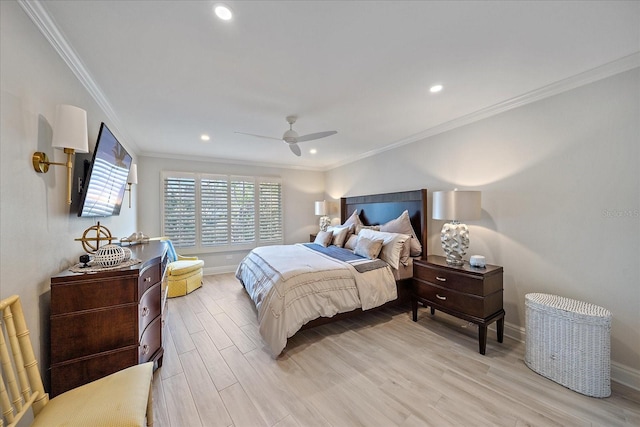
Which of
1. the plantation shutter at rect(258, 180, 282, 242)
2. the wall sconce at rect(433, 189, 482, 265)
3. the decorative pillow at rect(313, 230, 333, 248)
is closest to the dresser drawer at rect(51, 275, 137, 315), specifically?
the wall sconce at rect(433, 189, 482, 265)

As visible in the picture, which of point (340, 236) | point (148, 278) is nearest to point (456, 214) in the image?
point (340, 236)

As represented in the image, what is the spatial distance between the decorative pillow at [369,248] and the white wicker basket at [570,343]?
167 centimetres

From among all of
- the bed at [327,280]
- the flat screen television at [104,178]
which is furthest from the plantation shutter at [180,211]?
the flat screen television at [104,178]

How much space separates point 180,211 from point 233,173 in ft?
4.60

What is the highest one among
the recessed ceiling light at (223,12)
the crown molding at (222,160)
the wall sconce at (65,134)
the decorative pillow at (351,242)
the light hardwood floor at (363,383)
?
the recessed ceiling light at (223,12)

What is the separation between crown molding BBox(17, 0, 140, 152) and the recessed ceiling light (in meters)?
1.03

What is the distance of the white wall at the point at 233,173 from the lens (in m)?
4.72

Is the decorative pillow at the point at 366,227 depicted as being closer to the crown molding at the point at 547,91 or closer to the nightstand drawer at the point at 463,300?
the nightstand drawer at the point at 463,300

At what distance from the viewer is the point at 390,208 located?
166 inches

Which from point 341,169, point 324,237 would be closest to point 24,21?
point 324,237

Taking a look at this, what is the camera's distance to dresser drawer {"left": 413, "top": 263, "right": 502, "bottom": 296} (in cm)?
236

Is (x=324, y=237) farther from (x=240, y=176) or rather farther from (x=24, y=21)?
(x=24, y=21)

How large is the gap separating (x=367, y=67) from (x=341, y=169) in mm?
3785

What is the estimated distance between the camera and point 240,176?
5523 millimetres
